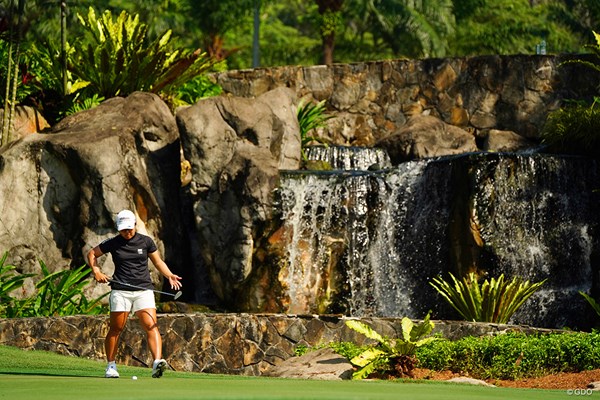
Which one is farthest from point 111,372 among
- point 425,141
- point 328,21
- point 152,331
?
point 328,21

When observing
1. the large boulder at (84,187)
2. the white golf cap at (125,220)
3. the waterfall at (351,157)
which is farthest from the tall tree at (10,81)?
the white golf cap at (125,220)

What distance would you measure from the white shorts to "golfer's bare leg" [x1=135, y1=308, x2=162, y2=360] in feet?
0.23

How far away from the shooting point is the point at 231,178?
78.6ft

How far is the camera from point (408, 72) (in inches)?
1284

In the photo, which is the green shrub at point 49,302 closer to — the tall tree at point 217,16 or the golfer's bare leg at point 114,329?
the golfer's bare leg at point 114,329

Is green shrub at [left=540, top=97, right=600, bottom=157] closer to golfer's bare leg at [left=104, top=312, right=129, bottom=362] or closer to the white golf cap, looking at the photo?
the white golf cap

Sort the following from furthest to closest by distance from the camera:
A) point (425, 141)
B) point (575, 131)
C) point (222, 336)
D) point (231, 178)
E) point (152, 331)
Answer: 1. point (425, 141)
2. point (575, 131)
3. point (231, 178)
4. point (222, 336)
5. point (152, 331)

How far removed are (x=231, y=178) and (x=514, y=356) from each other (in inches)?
336

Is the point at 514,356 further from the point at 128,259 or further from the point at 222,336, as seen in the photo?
the point at 128,259

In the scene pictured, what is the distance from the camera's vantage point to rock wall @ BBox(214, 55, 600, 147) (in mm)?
31531

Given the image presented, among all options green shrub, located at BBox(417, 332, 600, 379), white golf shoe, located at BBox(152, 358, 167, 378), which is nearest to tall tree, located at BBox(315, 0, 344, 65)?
green shrub, located at BBox(417, 332, 600, 379)

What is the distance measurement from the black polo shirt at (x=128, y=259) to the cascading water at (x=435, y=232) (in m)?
9.45

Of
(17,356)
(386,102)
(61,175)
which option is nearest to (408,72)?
(386,102)

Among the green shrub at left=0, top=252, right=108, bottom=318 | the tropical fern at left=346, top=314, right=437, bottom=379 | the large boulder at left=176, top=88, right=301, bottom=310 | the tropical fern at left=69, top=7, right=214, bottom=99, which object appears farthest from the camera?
the tropical fern at left=69, top=7, right=214, bottom=99
